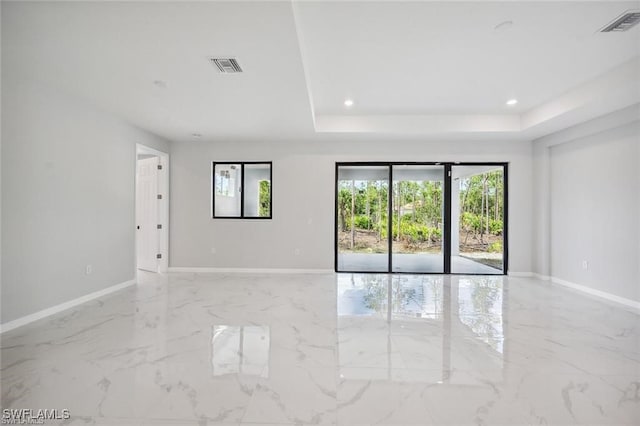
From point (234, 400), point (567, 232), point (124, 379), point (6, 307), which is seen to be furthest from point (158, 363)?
point (567, 232)

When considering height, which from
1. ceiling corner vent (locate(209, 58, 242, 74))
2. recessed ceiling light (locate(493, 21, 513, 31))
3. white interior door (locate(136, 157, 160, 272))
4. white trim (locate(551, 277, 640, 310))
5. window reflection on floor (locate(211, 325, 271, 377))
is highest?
recessed ceiling light (locate(493, 21, 513, 31))

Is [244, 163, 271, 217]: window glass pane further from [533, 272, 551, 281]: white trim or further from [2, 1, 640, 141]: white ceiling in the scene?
[533, 272, 551, 281]: white trim

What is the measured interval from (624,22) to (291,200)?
4.86m

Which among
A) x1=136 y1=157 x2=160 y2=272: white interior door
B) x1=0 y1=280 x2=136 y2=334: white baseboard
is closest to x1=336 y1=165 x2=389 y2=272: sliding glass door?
Answer: x1=136 y1=157 x2=160 y2=272: white interior door

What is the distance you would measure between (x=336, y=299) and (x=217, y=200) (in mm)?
3402

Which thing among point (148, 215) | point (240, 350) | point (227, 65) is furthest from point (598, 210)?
point (148, 215)

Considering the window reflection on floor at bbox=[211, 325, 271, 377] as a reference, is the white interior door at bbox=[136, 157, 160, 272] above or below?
above

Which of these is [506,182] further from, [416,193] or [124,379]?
[124,379]

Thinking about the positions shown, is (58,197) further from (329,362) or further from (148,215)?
(329,362)

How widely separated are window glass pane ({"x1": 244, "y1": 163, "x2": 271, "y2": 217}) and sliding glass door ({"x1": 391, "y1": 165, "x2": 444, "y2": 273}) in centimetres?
255

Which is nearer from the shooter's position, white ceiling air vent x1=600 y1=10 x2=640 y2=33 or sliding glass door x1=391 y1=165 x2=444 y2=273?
white ceiling air vent x1=600 y1=10 x2=640 y2=33

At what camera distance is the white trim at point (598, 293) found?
4018 millimetres

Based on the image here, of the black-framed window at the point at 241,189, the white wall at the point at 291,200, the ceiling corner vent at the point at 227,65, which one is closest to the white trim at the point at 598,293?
the white wall at the point at 291,200

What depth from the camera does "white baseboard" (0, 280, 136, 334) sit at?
119 inches
